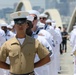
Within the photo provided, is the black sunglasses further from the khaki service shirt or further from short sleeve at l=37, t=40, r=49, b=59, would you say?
short sleeve at l=37, t=40, r=49, b=59

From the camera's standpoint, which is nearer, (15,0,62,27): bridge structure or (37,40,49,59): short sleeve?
(37,40,49,59): short sleeve

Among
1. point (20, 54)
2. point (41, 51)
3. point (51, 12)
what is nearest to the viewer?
point (20, 54)

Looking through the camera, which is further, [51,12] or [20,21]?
[51,12]

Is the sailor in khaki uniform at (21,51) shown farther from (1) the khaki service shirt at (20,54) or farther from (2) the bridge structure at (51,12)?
(2) the bridge structure at (51,12)

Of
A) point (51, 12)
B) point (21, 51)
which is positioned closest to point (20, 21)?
point (21, 51)

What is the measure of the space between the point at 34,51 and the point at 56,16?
49.5 m

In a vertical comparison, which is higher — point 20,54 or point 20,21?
point 20,21

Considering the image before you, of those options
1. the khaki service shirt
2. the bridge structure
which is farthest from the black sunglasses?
the bridge structure

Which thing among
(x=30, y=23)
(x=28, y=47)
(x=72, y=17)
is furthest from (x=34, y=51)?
(x=72, y=17)

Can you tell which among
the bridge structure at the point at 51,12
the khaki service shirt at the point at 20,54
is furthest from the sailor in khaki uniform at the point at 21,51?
the bridge structure at the point at 51,12

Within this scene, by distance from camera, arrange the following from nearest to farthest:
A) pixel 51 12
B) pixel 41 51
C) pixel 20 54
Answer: pixel 20 54 → pixel 41 51 → pixel 51 12

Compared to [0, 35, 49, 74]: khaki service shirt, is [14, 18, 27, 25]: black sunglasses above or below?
above

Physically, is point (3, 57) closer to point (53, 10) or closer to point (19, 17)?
point (19, 17)

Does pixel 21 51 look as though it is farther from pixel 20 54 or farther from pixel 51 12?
pixel 51 12
